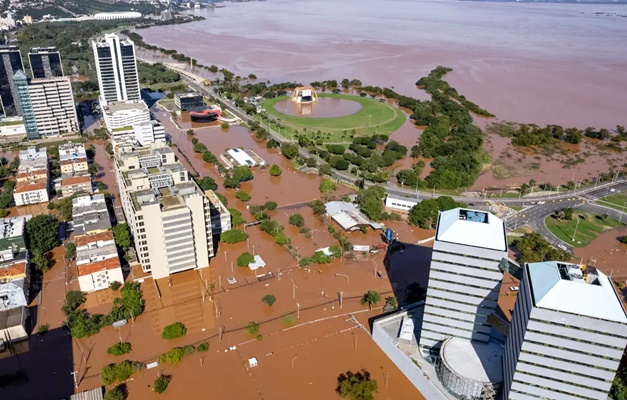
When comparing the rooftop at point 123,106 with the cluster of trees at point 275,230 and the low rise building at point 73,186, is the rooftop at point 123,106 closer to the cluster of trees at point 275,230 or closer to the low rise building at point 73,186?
the low rise building at point 73,186

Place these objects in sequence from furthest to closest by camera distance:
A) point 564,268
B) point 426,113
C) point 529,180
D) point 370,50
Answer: point 370,50 < point 426,113 < point 529,180 < point 564,268

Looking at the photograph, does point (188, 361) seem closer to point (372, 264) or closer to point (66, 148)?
point (372, 264)

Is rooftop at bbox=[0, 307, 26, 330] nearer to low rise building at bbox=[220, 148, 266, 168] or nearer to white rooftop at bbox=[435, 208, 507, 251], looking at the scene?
white rooftop at bbox=[435, 208, 507, 251]

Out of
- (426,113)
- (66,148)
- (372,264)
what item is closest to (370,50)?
(426,113)

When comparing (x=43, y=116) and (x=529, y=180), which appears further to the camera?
(x=43, y=116)

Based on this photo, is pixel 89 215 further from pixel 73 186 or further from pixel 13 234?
pixel 73 186

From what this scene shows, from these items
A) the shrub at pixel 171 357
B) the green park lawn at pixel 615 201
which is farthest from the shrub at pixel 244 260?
the green park lawn at pixel 615 201
